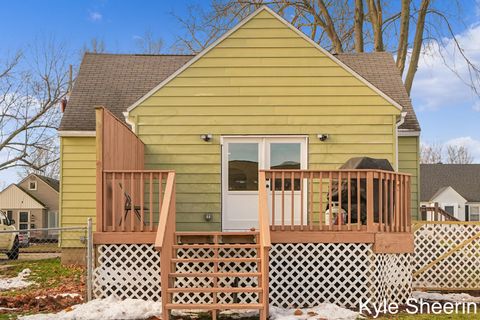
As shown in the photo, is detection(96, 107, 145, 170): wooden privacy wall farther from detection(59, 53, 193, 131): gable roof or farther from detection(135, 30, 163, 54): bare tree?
detection(135, 30, 163, 54): bare tree

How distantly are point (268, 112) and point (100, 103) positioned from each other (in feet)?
15.4

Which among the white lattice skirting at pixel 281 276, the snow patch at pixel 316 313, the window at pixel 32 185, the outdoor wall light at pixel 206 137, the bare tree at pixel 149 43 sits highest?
the bare tree at pixel 149 43

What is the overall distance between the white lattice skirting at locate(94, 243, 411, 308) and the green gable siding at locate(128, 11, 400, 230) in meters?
2.63

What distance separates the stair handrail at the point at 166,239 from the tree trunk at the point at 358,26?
528 inches

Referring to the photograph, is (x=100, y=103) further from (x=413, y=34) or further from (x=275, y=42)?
(x=413, y=34)

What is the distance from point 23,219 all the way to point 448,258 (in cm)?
3099

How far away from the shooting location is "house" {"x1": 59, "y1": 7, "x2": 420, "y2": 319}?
791 cm

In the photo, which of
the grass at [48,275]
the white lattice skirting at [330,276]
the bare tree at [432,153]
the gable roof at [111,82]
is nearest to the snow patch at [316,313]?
the white lattice skirting at [330,276]

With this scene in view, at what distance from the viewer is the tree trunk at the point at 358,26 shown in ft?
64.9

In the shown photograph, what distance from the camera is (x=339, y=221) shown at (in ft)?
26.4

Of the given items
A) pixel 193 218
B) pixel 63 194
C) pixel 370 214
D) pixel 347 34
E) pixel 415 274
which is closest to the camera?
pixel 370 214

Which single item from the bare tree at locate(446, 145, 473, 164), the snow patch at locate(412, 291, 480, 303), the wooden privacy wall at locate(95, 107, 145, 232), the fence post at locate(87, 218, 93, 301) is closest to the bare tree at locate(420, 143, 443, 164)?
the bare tree at locate(446, 145, 473, 164)

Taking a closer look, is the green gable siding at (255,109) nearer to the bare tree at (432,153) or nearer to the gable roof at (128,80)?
the gable roof at (128,80)

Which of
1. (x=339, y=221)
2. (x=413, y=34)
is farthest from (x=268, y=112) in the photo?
(x=413, y=34)
